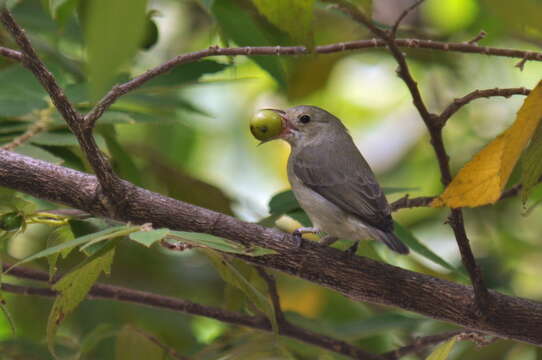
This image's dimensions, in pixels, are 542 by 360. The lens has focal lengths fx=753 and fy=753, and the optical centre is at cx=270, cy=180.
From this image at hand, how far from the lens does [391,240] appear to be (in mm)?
2467

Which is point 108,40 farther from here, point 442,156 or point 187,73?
point 187,73

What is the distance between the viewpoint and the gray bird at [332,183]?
8.62ft

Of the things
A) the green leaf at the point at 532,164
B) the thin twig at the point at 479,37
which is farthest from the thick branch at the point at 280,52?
the green leaf at the point at 532,164

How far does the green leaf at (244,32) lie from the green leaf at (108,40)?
1701mm

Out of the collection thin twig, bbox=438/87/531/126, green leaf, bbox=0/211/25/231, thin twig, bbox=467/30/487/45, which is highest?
thin twig, bbox=467/30/487/45

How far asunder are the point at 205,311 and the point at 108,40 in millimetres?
1796

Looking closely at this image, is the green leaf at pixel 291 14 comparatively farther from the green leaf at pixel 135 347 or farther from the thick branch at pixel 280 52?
the green leaf at pixel 135 347

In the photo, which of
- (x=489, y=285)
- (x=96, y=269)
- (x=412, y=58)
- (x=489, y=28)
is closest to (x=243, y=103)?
(x=412, y=58)

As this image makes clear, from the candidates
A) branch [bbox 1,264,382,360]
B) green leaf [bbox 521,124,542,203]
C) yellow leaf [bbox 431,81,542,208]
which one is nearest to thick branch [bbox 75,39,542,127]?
green leaf [bbox 521,124,542,203]

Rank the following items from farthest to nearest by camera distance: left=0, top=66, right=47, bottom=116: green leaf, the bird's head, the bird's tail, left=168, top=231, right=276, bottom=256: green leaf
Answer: the bird's head, left=0, top=66, right=47, bottom=116: green leaf, the bird's tail, left=168, top=231, right=276, bottom=256: green leaf

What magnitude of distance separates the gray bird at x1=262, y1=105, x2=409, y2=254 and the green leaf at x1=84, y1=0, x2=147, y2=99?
1.36 m

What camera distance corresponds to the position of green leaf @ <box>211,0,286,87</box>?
247cm

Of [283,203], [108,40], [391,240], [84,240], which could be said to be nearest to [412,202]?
[391,240]

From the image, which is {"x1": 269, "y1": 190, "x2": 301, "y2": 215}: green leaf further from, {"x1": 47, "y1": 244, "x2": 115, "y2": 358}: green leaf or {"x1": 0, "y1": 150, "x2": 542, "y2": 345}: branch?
{"x1": 47, "y1": 244, "x2": 115, "y2": 358}: green leaf
